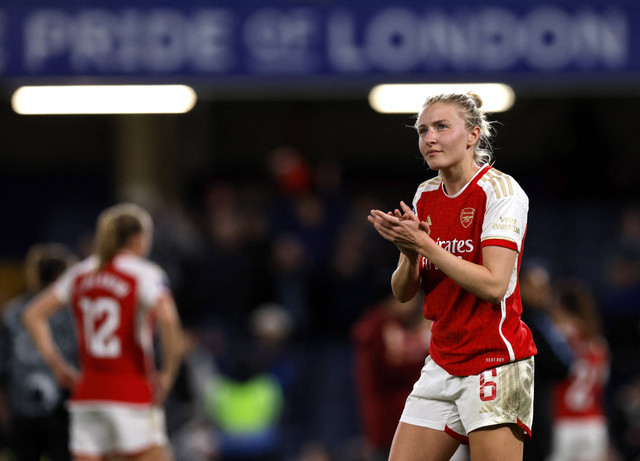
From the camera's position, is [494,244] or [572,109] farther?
[572,109]

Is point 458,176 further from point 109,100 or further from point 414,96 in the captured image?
point 109,100

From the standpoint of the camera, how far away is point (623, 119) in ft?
53.4

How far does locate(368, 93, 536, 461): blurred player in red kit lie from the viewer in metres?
4.05

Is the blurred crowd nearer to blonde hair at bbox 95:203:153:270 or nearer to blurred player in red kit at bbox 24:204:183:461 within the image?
blurred player in red kit at bbox 24:204:183:461

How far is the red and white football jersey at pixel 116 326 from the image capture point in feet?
21.4

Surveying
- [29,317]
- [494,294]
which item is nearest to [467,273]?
[494,294]

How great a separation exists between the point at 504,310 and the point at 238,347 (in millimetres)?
7840

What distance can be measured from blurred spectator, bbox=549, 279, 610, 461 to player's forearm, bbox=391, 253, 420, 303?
5267 millimetres

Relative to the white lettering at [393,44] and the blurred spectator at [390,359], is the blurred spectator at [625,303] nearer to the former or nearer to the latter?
the white lettering at [393,44]

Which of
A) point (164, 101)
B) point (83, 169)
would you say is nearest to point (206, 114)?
point (83, 169)

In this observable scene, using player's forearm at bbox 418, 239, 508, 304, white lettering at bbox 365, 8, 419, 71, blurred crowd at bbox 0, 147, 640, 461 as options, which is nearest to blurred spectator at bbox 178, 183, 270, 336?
blurred crowd at bbox 0, 147, 640, 461

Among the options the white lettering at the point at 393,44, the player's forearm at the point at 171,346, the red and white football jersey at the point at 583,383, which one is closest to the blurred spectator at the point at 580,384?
the red and white football jersey at the point at 583,383

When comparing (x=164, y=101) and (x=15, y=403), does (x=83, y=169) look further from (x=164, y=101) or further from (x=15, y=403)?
(x=15, y=403)

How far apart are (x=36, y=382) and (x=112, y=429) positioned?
1.09m
